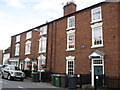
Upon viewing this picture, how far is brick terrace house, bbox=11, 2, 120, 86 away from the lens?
1580 cm

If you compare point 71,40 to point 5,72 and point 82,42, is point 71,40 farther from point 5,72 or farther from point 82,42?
point 5,72

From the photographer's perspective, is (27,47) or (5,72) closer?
(5,72)

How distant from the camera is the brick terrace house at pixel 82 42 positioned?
51.8 ft

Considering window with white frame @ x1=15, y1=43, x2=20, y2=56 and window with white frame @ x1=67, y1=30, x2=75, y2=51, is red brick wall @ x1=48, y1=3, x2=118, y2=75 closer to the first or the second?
window with white frame @ x1=67, y1=30, x2=75, y2=51

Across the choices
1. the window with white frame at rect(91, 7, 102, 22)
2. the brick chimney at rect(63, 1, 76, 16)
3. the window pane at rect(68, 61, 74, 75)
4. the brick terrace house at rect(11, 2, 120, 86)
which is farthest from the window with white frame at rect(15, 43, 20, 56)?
the window with white frame at rect(91, 7, 102, 22)

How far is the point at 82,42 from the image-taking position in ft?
61.4

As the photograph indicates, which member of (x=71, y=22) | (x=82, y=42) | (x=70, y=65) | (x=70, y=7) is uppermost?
(x=70, y=7)

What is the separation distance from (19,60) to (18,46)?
2.93m

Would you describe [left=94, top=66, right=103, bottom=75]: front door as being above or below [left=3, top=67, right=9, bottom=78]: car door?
above

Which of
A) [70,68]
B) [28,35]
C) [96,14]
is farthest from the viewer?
[28,35]

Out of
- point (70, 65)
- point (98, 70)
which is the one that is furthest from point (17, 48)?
point (98, 70)

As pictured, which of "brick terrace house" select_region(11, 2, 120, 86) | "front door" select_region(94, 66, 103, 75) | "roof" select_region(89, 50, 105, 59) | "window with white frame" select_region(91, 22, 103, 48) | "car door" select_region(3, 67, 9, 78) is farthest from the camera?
"car door" select_region(3, 67, 9, 78)

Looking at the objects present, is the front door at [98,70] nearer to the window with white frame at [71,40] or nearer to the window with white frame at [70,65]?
the window with white frame at [70,65]

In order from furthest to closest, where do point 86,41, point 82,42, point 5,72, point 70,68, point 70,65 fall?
point 5,72
point 70,65
point 70,68
point 82,42
point 86,41
